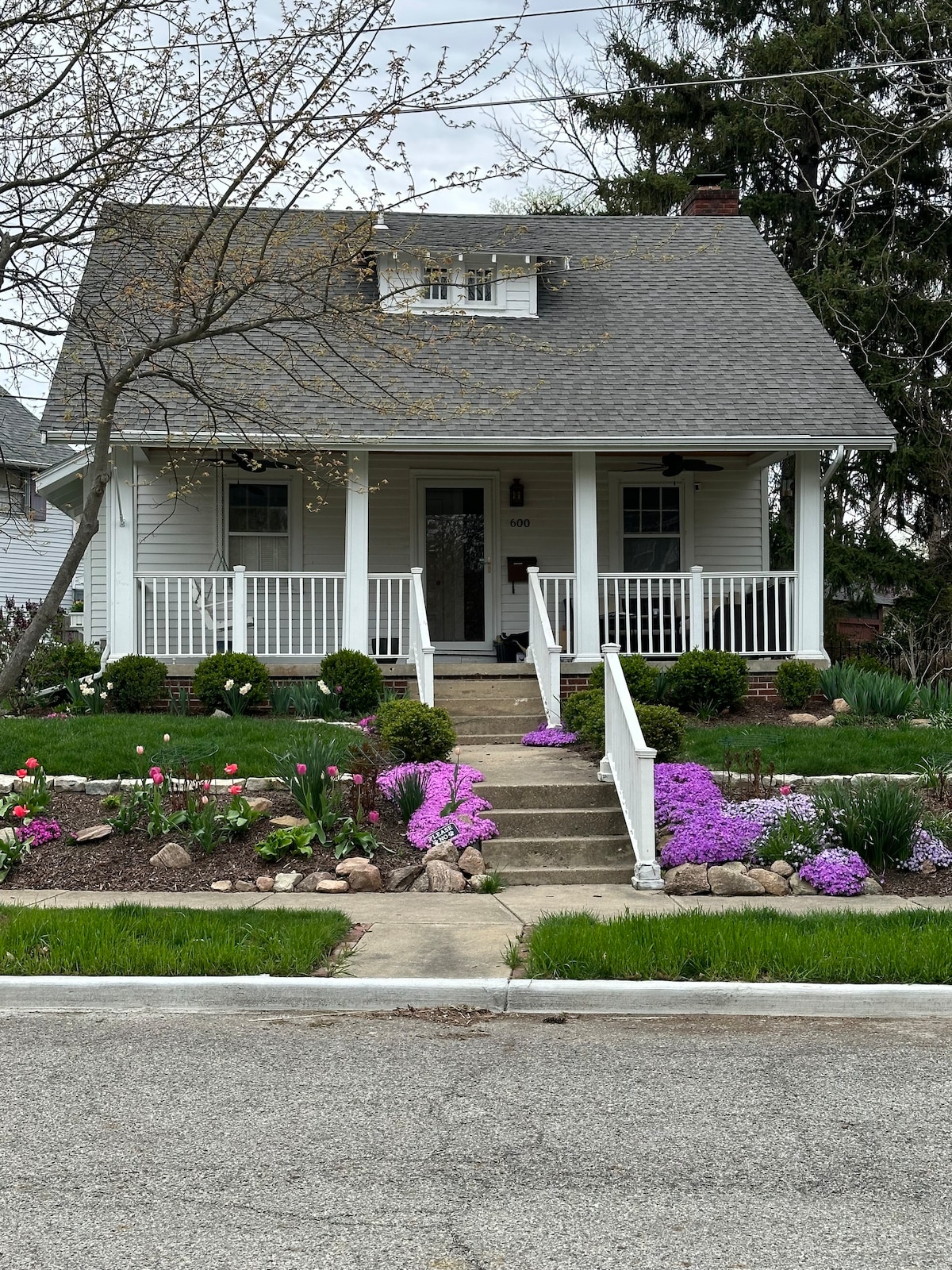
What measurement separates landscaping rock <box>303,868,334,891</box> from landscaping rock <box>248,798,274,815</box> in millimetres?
1017

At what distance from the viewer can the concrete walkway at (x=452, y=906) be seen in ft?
22.6

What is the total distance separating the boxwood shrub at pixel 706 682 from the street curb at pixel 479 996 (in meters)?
6.99

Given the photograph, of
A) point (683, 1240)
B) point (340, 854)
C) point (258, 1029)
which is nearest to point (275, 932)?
point (258, 1029)

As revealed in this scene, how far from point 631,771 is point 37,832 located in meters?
4.48

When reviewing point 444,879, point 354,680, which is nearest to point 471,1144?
point 444,879

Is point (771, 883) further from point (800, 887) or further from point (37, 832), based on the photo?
point (37, 832)

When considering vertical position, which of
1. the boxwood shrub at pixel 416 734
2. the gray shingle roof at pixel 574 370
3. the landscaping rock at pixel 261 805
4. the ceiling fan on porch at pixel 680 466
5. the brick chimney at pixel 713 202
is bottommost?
the landscaping rock at pixel 261 805

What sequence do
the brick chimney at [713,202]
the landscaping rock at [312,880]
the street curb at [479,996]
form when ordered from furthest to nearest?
the brick chimney at [713,202], the landscaping rock at [312,880], the street curb at [479,996]

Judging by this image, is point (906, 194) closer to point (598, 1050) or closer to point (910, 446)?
point (910, 446)

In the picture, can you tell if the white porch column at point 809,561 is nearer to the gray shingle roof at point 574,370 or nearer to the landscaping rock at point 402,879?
the gray shingle roof at point 574,370

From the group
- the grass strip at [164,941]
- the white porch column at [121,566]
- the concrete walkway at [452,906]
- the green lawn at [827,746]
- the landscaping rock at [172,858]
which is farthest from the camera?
the white porch column at [121,566]

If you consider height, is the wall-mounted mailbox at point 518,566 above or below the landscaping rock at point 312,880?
above


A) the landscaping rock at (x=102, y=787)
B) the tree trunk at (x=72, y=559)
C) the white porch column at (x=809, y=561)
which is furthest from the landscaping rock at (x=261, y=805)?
the white porch column at (x=809, y=561)

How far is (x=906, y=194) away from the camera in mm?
24219
